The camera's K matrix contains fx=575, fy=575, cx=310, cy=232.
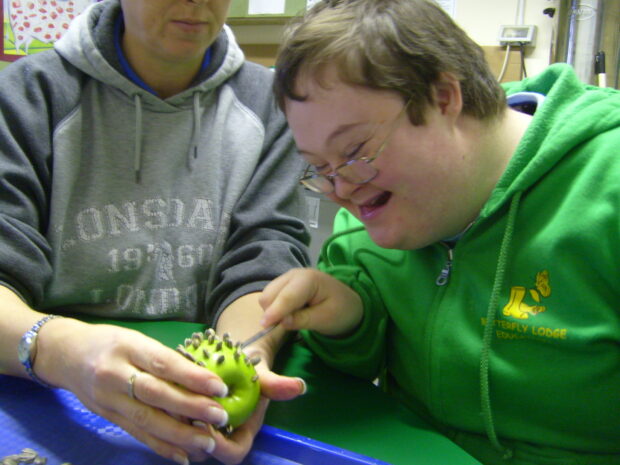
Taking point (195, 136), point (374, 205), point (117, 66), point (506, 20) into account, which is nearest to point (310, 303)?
point (374, 205)

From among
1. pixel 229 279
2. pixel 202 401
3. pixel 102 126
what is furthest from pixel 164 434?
pixel 102 126

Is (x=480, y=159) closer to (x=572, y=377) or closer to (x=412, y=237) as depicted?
(x=412, y=237)

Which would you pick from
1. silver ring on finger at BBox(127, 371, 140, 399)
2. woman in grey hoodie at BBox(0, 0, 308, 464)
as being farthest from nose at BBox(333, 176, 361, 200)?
silver ring on finger at BBox(127, 371, 140, 399)

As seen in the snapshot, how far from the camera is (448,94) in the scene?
0.82 metres

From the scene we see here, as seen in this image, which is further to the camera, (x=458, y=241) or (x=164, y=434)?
(x=458, y=241)

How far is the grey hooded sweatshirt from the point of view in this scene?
1027mm

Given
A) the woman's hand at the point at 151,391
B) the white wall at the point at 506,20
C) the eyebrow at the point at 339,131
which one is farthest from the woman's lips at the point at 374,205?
the white wall at the point at 506,20

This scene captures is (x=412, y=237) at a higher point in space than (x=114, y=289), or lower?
higher

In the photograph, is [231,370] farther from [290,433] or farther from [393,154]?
[393,154]

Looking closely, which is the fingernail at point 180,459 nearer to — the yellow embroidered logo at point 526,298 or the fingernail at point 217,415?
the fingernail at point 217,415

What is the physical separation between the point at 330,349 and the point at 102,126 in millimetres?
620

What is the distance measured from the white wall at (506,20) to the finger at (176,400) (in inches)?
76.2

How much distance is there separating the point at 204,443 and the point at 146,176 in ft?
2.17

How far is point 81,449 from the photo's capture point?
2.23 ft
